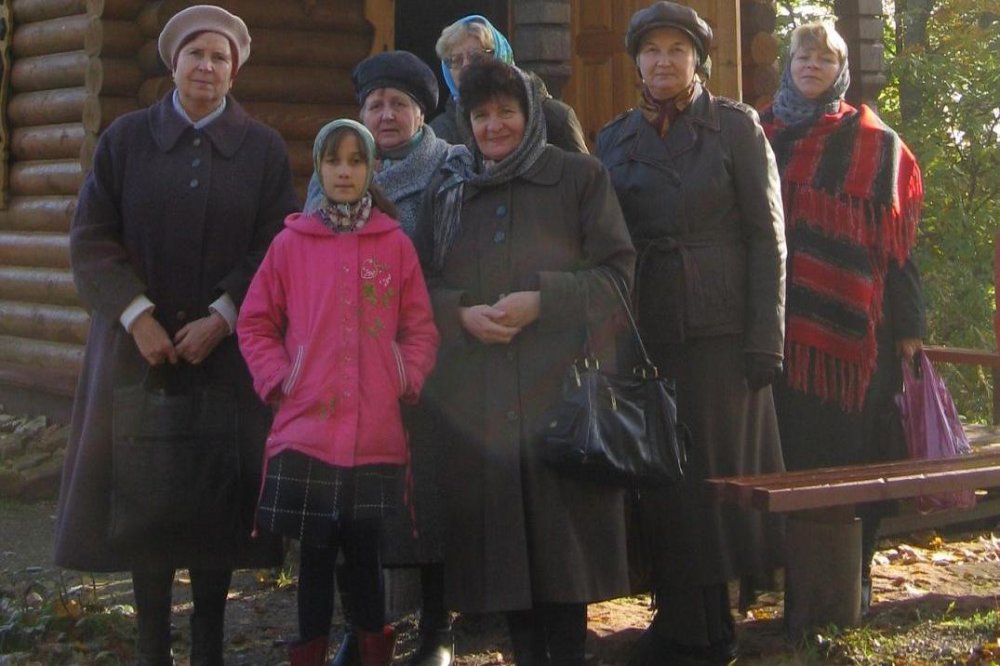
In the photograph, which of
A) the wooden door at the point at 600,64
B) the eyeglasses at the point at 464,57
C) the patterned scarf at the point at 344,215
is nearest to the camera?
the patterned scarf at the point at 344,215

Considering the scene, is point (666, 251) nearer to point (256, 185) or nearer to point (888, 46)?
point (256, 185)

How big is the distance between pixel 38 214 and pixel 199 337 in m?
5.26

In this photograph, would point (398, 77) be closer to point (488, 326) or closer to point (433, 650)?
point (488, 326)

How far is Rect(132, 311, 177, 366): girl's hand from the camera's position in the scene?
3955mm

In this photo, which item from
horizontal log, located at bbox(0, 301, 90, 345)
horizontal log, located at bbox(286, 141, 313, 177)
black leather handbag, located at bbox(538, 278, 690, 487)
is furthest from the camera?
horizontal log, located at bbox(0, 301, 90, 345)

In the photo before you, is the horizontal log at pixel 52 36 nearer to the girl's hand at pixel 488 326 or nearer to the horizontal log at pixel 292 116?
the horizontal log at pixel 292 116

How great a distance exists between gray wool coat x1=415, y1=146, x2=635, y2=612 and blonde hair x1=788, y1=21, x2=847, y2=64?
1376mm

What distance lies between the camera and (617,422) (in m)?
3.79

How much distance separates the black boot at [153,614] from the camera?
412cm

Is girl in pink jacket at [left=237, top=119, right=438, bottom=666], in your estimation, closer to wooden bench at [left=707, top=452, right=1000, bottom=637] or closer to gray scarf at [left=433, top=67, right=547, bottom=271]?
gray scarf at [left=433, top=67, right=547, bottom=271]

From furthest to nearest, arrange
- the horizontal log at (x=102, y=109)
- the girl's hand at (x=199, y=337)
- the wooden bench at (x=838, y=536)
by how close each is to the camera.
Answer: the horizontal log at (x=102, y=109) → the wooden bench at (x=838, y=536) → the girl's hand at (x=199, y=337)

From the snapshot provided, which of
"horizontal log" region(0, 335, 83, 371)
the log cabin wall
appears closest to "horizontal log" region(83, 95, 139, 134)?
the log cabin wall

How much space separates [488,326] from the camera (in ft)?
12.6

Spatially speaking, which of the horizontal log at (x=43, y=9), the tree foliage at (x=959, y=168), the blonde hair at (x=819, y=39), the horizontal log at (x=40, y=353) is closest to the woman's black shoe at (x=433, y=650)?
the blonde hair at (x=819, y=39)
